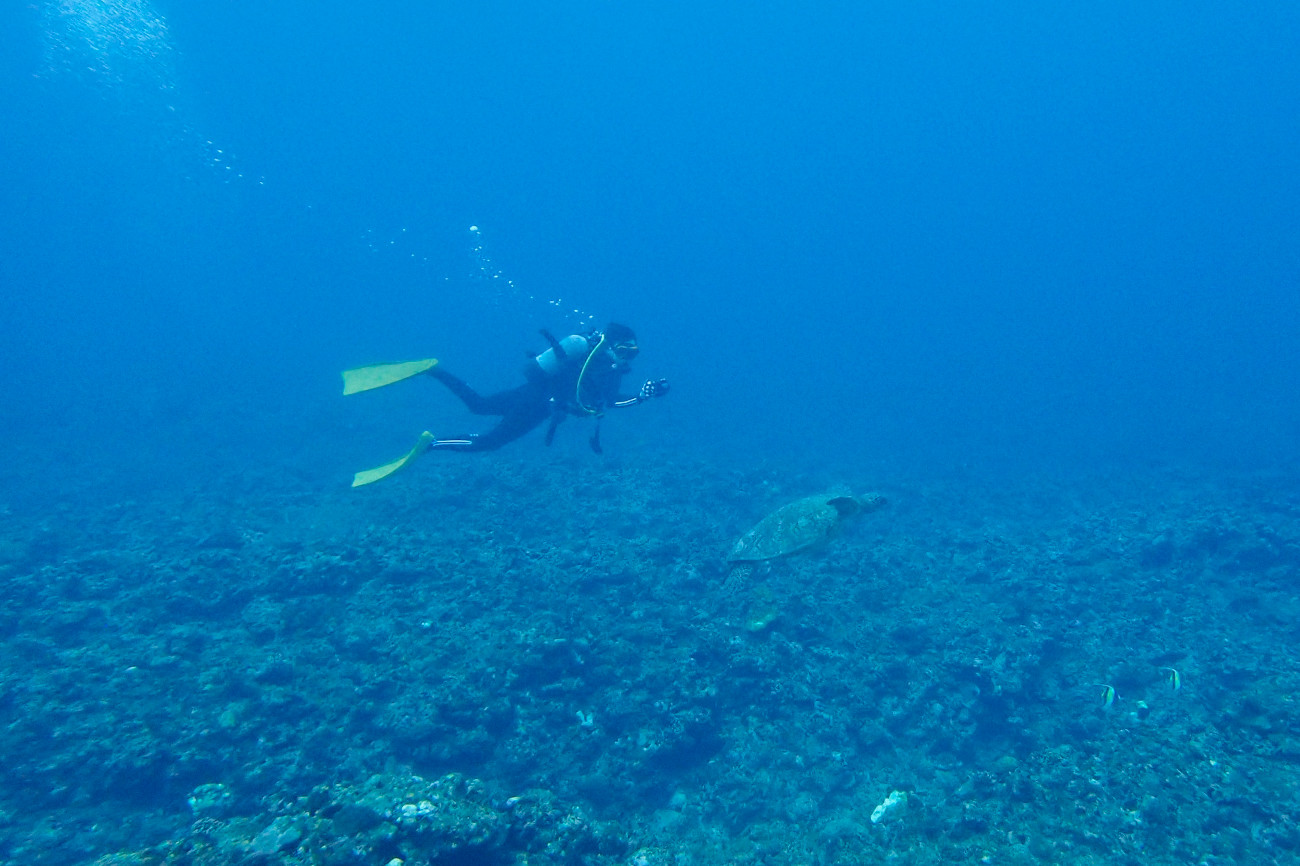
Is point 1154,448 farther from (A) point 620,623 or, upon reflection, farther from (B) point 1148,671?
(A) point 620,623

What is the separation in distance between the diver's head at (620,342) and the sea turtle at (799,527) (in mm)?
2888

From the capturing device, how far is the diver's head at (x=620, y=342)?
740 cm

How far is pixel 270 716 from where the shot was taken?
17.1 feet

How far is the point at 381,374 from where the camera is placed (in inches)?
301

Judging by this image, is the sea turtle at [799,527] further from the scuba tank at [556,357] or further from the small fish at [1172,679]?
the small fish at [1172,679]

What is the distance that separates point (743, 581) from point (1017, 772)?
3521 millimetres

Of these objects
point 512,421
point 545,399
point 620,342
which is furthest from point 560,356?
point 512,421

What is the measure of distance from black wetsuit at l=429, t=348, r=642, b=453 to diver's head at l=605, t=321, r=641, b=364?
3.8 inches

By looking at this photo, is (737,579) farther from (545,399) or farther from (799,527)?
(545,399)

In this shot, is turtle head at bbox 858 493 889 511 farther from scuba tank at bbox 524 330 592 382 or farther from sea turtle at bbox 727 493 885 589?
scuba tank at bbox 524 330 592 382

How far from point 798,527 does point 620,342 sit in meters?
3.44

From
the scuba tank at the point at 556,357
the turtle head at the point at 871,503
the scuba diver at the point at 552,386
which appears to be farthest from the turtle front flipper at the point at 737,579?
the scuba tank at the point at 556,357

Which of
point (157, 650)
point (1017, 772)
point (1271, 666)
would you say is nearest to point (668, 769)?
point (1017, 772)

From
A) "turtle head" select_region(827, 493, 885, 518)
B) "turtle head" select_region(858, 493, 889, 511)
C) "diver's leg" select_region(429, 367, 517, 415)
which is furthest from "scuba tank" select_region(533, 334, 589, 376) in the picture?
"turtle head" select_region(858, 493, 889, 511)
